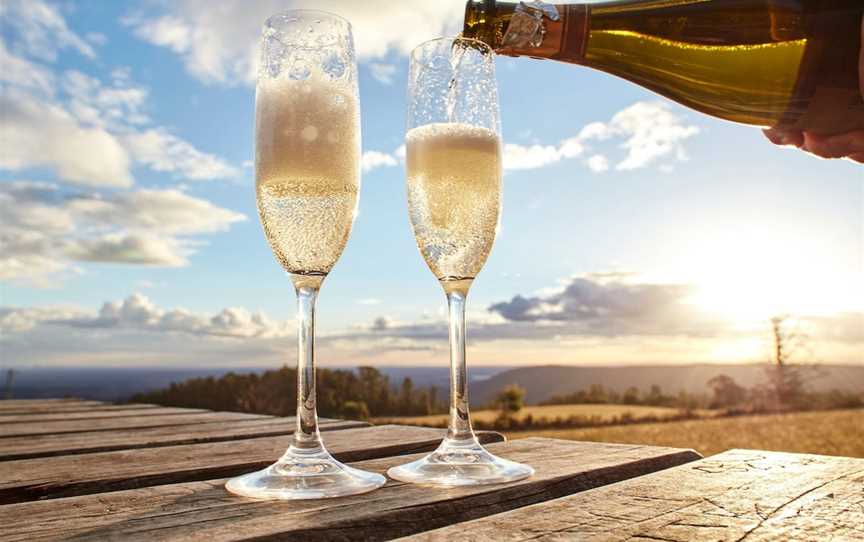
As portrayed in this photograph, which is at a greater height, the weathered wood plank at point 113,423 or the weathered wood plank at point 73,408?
the weathered wood plank at point 73,408

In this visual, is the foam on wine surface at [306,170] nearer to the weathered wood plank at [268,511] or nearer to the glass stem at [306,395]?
the glass stem at [306,395]

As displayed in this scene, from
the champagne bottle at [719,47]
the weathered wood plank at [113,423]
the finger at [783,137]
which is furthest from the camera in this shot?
the finger at [783,137]

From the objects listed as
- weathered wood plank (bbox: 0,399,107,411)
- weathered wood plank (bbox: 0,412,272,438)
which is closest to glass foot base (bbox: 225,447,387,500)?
weathered wood plank (bbox: 0,412,272,438)

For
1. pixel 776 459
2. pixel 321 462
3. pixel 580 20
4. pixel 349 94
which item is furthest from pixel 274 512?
pixel 580 20

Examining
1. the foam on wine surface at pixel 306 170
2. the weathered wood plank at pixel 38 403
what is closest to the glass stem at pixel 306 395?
the foam on wine surface at pixel 306 170

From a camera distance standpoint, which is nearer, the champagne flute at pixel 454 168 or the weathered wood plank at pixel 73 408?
the champagne flute at pixel 454 168

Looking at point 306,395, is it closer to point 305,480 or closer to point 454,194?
point 305,480

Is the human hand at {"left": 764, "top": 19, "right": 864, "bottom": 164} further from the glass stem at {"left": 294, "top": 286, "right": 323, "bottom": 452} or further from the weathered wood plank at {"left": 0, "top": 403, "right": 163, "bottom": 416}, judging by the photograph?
the weathered wood plank at {"left": 0, "top": 403, "right": 163, "bottom": 416}

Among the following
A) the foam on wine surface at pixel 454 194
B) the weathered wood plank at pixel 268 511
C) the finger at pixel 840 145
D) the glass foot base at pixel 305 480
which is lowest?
the weathered wood plank at pixel 268 511

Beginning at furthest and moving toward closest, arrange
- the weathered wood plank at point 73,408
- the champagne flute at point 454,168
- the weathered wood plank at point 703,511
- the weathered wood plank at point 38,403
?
1. the weathered wood plank at point 38,403
2. the weathered wood plank at point 73,408
3. the champagne flute at point 454,168
4. the weathered wood plank at point 703,511
